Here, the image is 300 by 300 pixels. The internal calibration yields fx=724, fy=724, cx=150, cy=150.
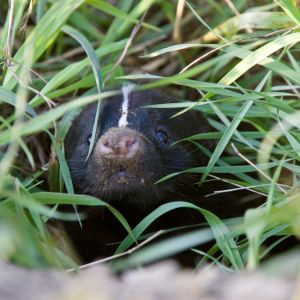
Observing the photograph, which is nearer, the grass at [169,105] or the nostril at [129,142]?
the grass at [169,105]

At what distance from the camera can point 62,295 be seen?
6.03ft

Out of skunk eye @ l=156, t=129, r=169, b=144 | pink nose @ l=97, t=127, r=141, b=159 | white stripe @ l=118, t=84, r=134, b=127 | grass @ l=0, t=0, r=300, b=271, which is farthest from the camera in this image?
skunk eye @ l=156, t=129, r=169, b=144

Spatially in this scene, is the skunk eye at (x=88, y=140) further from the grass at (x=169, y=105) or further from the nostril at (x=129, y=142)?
the nostril at (x=129, y=142)

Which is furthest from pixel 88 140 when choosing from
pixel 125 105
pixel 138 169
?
pixel 138 169

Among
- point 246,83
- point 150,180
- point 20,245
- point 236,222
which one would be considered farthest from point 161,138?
point 20,245

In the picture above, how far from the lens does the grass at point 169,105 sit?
8.16 feet

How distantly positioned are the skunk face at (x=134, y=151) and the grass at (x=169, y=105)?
0.11m

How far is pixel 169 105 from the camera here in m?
3.29

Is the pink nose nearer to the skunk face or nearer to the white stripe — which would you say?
the skunk face

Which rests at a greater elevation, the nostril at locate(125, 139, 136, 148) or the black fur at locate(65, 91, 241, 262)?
the nostril at locate(125, 139, 136, 148)

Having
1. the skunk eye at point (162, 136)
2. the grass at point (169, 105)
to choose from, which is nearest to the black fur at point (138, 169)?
the skunk eye at point (162, 136)

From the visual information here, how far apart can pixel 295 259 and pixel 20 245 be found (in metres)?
0.85

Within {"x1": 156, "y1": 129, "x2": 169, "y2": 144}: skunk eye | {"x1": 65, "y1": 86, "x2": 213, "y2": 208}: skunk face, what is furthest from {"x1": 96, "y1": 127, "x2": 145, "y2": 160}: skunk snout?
{"x1": 156, "y1": 129, "x2": 169, "y2": 144}: skunk eye

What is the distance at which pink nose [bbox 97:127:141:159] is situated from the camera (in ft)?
10.3
